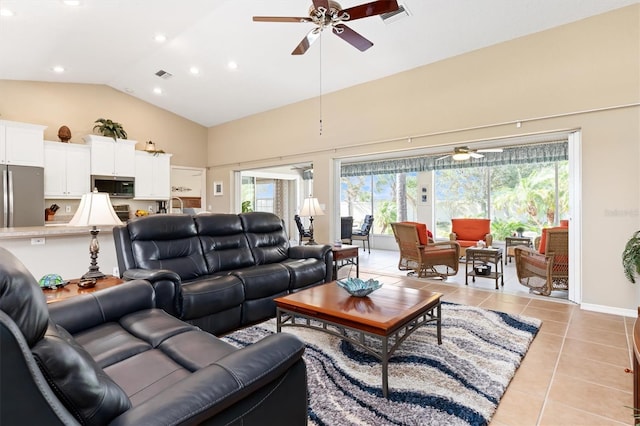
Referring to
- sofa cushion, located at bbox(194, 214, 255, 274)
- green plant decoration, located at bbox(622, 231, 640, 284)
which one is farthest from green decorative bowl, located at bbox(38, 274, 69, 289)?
green plant decoration, located at bbox(622, 231, 640, 284)

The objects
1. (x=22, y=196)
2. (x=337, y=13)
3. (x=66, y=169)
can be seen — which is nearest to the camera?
(x=337, y=13)

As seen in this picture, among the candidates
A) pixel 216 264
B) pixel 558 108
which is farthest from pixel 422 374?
pixel 558 108

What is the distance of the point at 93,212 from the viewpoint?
2.34m

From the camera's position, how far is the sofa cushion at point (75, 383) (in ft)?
2.54

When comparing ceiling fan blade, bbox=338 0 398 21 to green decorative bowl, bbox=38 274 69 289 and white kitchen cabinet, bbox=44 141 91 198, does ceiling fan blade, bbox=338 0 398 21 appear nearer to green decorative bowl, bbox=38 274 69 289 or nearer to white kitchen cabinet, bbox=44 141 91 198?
green decorative bowl, bbox=38 274 69 289

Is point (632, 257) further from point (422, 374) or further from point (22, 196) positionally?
point (22, 196)

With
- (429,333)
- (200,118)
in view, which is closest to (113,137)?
(200,118)

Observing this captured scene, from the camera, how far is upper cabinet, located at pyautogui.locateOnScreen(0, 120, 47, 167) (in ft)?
15.8

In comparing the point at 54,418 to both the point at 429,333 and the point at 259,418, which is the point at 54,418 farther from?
the point at 429,333

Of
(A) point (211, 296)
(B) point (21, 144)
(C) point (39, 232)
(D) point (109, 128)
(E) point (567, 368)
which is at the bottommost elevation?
(E) point (567, 368)

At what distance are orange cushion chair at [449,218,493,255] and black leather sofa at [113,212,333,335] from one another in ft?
13.0

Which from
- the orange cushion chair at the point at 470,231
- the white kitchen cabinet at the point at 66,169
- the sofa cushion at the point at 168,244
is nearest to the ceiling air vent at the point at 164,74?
the white kitchen cabinet at the point at 66,169

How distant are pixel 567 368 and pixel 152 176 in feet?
23.6

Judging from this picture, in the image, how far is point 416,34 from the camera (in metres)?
4.00
